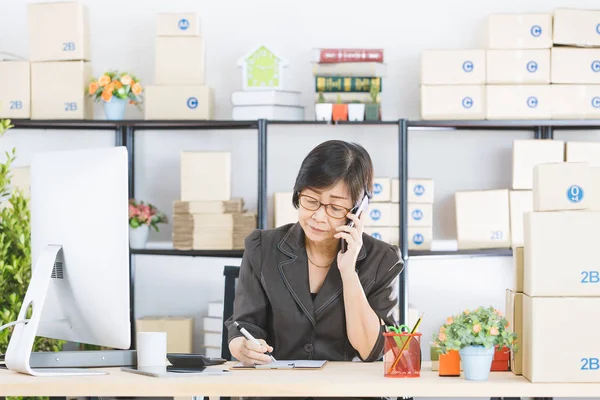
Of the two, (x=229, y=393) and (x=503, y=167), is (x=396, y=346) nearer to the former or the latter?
Result: (x=229, y=393)

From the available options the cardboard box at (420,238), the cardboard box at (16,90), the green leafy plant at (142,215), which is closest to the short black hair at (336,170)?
the cardboard box at (420,238)

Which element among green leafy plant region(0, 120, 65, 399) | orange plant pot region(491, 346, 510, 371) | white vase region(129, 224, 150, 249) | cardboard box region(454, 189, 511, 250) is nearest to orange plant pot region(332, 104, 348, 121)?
cardboard box region(454, 189, 511, 250)

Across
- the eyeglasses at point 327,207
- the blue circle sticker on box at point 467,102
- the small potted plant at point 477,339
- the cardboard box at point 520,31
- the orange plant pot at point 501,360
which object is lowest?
the orange plant pot at point 501,360

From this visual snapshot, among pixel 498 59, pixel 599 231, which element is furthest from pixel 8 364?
pixel 498 59

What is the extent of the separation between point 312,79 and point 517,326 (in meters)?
2.51

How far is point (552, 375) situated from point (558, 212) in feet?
1.28

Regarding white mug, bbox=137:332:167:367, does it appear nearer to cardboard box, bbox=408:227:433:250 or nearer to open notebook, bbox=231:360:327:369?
open notebook, bbox=231:360:327:369

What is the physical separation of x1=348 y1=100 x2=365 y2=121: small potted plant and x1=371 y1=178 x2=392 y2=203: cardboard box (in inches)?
11.9

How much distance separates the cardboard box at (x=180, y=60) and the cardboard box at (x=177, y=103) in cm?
4

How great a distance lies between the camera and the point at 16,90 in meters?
4.29

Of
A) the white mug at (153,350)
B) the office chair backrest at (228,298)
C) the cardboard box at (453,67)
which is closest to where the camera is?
the white mug at (153,350)

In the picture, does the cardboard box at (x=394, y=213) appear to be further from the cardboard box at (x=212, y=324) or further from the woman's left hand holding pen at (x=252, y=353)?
the woman's left hand holding pen at (x=252, y=353)

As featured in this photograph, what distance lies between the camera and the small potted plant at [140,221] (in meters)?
4.32

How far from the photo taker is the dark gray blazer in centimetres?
264
